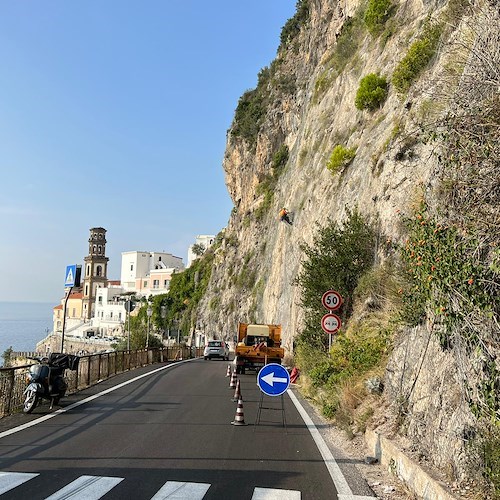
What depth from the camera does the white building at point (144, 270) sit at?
393 ft

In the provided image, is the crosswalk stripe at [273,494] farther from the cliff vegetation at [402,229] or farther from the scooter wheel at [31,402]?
the scooter wheel at [31,402]

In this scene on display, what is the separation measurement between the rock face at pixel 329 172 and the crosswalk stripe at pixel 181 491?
8.99 feet

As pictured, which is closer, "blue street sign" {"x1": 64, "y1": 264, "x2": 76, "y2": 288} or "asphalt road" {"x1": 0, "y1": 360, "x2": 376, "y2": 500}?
"asphalt road" {"x1": 0, "y1": 360, "x2": 376, "y2": 500}

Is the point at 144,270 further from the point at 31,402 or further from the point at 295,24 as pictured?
the point at 31,402

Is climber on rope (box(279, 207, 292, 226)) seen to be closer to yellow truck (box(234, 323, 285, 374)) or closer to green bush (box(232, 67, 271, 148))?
yellow truck (box(234, 323, 285, 374))

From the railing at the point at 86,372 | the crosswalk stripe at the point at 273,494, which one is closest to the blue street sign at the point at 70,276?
the railing at the point at 86,372

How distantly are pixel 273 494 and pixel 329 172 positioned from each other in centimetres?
2583

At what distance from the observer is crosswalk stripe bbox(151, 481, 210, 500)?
579 centimetres

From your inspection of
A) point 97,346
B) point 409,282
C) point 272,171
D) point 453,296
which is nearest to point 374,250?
point 409,282

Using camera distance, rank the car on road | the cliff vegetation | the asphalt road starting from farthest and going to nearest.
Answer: the car on road, the cliff vegetation, the asphalt road

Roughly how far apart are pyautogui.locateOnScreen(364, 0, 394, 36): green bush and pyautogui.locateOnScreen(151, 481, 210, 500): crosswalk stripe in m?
30.1

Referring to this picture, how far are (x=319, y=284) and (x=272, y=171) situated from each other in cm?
4139

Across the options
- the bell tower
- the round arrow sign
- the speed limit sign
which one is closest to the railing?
the round arrow sign

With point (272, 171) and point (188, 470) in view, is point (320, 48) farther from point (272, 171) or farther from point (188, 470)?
point (188, 470)
